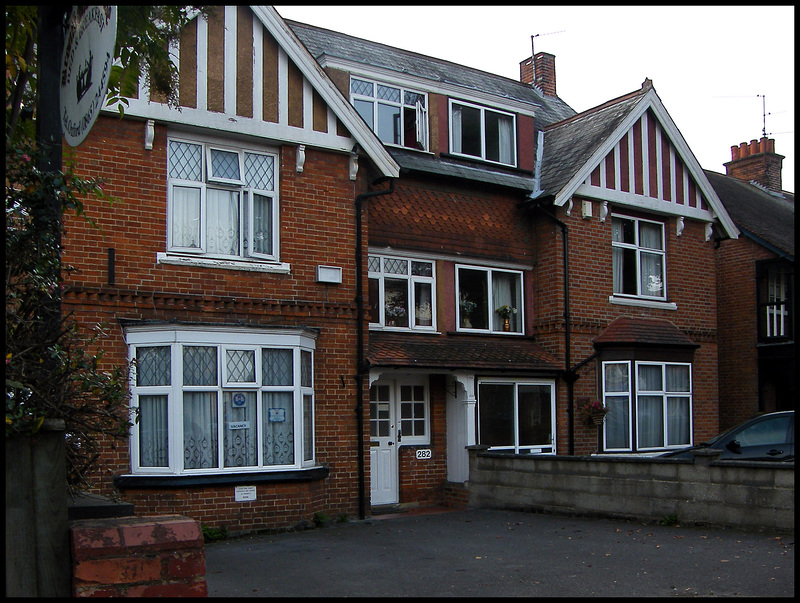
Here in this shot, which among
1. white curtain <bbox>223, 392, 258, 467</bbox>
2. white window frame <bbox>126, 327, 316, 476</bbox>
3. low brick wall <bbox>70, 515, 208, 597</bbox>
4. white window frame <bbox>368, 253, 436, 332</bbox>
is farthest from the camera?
white window frame <bbox>368, 253, 436, 332</bbox>

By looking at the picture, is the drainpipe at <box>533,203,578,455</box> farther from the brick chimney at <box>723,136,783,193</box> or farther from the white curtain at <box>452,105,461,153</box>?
the brick chimney at <box>723,136,783,193</box>

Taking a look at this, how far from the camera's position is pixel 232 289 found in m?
12.8

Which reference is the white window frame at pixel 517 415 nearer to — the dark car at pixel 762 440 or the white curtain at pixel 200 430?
the dark car at pixel 762 440

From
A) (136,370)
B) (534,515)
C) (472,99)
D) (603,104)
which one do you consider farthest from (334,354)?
→ (603,104)

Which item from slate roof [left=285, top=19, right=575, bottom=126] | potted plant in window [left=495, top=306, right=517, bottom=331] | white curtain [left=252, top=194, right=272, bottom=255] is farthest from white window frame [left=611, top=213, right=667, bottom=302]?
white curtain [left=252, top=194, right=272, bottom=255]

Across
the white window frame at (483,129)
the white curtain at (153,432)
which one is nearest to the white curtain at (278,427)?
the white curtain at (153,432)

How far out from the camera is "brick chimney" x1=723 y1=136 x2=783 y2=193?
28.8m

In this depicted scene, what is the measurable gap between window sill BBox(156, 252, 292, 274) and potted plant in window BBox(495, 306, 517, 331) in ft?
17.5

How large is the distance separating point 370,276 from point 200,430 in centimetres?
462

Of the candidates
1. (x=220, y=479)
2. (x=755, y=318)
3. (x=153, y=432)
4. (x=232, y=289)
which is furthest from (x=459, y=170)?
(x=755, y=318)

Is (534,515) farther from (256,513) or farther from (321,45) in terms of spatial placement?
(321,45)

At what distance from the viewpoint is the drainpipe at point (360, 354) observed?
45.5 feet

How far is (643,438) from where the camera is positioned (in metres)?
17.3

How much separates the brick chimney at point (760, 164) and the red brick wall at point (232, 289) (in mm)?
19507
